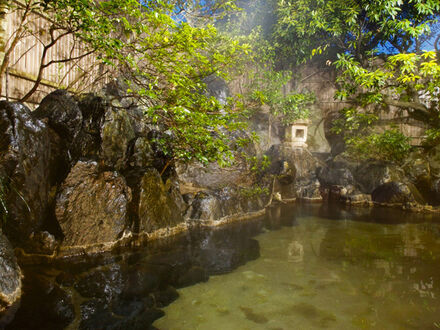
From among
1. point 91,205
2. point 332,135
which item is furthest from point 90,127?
point 332,135

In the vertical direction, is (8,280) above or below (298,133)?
below

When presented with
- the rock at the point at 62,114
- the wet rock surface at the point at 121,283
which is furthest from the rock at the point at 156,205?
the rock at the point at 62,114

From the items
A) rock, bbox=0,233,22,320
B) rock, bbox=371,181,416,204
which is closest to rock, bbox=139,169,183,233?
rock, bbox=0,233,22,320

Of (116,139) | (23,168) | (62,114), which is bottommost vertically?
(23,168)

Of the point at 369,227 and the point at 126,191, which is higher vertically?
the point at 126,191

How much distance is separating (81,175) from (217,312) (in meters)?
3.19

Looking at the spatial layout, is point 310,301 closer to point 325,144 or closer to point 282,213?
point 282,213

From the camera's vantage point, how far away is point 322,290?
3529 mm

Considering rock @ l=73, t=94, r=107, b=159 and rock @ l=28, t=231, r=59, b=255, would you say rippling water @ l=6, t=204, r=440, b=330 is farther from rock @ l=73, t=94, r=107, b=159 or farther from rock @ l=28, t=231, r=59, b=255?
rock @ l=73, t=94, r=107, b=159

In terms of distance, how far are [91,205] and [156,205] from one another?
1.32 m

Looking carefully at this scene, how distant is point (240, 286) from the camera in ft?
11.9

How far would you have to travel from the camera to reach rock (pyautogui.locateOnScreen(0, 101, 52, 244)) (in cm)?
376

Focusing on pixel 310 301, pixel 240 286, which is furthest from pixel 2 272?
Answer: pixel 310 301

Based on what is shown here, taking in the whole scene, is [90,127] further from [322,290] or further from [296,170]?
[296,170]
